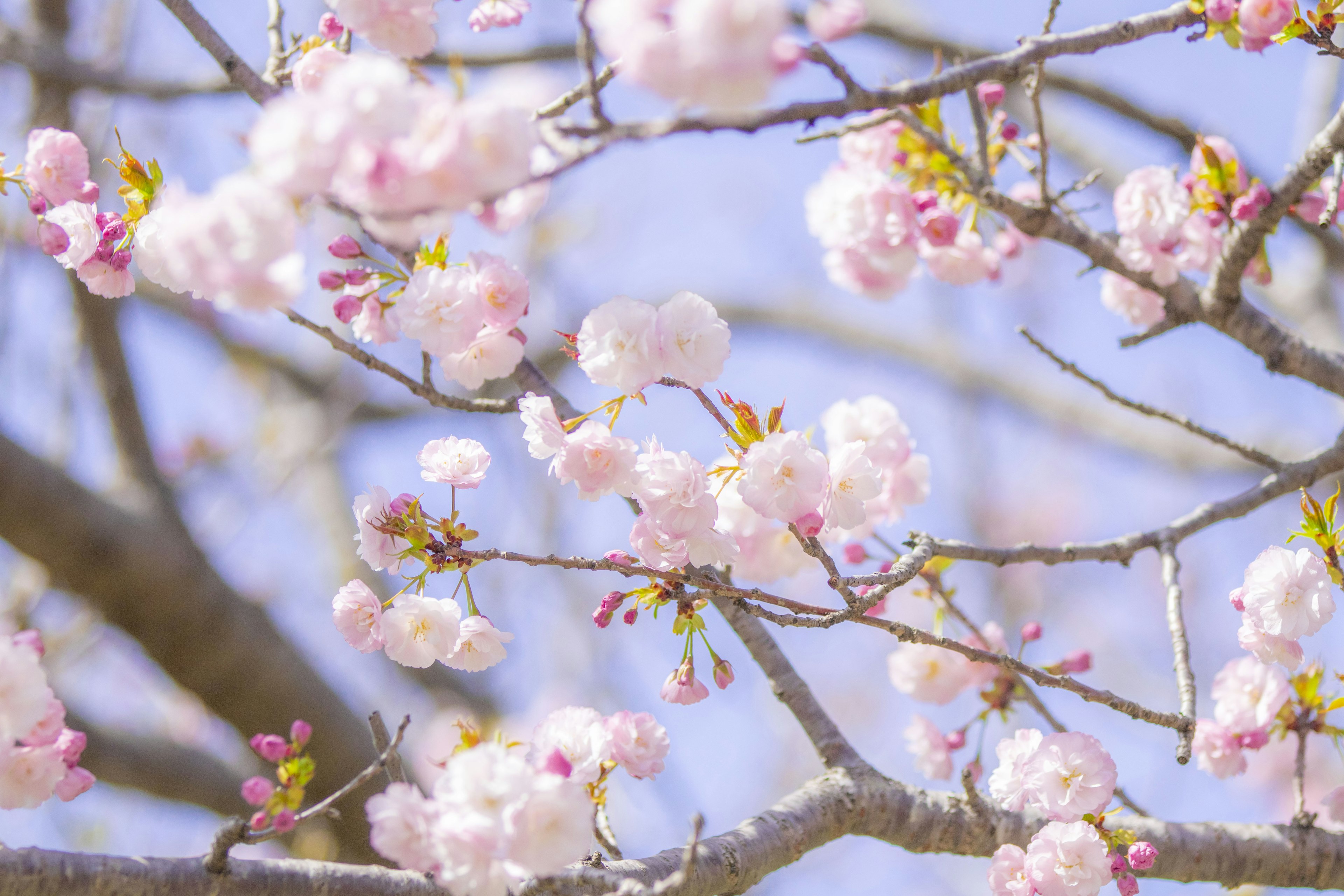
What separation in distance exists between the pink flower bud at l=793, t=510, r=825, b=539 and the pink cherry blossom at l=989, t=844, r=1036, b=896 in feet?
1.73

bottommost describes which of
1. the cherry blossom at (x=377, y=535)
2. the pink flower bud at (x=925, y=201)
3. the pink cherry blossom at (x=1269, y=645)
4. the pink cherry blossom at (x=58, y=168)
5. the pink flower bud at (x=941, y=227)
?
the cherry blossom at (x=377, y=535)

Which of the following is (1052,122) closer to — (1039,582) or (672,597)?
(672,597)

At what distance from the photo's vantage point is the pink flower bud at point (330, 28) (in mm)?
1234

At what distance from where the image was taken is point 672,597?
106 cm

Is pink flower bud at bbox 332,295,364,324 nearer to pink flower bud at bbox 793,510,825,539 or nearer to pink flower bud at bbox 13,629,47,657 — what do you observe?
pink flower bud at bbox 13,629,47,657

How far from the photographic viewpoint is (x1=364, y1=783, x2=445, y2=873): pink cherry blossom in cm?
84

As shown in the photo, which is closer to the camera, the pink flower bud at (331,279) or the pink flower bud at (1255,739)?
the pink flower bud at (331,279)

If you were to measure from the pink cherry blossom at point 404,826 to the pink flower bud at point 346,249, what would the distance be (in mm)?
606

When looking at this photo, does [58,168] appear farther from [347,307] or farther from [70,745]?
[70,745]

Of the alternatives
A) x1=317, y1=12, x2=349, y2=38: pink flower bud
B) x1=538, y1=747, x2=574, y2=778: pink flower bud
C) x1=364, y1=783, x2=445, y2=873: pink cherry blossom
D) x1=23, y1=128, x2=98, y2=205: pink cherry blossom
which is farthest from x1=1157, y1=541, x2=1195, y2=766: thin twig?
x1=23, y1=128, x2=98, y2=205: pink cherry blossom

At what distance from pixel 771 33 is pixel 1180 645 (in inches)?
42.6

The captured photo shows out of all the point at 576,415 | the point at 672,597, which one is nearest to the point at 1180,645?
the point at 672,597

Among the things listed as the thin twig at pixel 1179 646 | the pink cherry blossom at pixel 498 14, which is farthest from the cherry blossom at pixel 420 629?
the thin twig at pixel 1179 646

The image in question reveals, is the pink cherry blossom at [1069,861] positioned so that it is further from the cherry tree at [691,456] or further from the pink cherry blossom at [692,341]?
the pink cherry blossom at [692,341]
